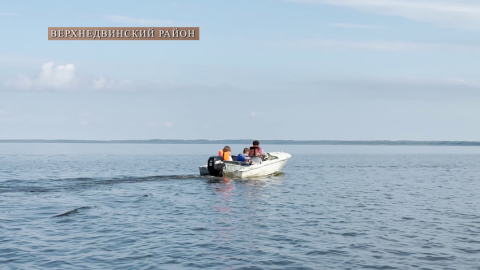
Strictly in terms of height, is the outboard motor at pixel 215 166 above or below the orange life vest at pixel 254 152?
below

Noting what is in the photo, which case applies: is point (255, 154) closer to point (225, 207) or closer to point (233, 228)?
point (225, 207)

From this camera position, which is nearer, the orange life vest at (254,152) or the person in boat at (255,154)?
the person in boat at (255,154)

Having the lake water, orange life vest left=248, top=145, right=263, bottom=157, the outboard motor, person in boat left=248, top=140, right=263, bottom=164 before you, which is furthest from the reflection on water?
orange life vest left=248, top=145, right=263, bottom=157

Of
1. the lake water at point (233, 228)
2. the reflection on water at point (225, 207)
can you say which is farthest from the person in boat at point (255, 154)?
the lake water at point (233, 228)

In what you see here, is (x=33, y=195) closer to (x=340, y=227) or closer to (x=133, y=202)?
(x=133, y=202)

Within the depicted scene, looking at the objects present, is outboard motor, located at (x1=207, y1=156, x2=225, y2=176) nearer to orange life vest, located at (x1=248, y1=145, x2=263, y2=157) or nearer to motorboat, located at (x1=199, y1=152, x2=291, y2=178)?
motorboat, located at (x1=199, y1=152, x2=291, y2=178)

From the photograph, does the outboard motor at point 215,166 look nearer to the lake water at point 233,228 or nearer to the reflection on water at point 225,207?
the reflection on water at point 225,207

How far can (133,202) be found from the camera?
23297 millimetres

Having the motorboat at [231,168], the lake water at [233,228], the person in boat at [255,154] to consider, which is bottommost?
the lake water at [233,228]

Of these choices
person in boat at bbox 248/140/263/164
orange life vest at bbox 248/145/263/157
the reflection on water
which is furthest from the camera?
orange life vest at bbox 248/145/263/157

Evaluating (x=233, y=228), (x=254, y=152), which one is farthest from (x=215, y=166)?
(x=233, y=228)

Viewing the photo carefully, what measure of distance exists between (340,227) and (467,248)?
4.30m

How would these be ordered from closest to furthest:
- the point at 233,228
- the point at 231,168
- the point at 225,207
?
the point at 233,228
the point at 225,207
the point at 231,168

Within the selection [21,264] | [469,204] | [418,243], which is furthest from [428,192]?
[21,264]
